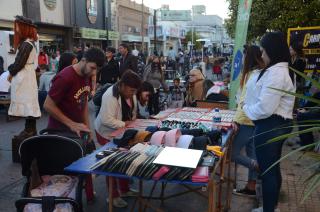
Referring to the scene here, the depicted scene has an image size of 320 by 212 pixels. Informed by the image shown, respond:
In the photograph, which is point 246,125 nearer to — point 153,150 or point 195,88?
point 153,150

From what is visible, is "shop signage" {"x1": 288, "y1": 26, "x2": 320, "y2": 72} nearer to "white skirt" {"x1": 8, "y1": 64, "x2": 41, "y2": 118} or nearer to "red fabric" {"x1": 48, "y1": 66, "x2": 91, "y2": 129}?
"white skirt" {"x1": 8, "y1": 64, "x2": 41, "y2": 118}

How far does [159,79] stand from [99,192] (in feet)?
15.2

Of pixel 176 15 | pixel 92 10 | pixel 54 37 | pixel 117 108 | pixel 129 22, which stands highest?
pixel 176 15

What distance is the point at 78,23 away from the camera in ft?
84.9

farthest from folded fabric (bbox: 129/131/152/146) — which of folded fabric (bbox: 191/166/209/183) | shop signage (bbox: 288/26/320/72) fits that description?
shop signage (bbox: 288/26/320/72)

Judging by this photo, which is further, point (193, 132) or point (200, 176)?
point (193, 132)

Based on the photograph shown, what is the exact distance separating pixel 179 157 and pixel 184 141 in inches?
16.8

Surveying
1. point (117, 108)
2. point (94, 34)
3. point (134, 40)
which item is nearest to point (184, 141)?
point (117, 108)

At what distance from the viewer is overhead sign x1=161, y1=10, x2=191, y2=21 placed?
46.2 m

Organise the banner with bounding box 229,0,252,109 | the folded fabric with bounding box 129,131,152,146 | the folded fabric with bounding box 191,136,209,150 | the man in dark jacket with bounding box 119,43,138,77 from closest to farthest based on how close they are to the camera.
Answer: the folded fabric with bounding box 191,136,209,150, the folded fabric with bounding box 129,131,152,146, the banner with bounding box 229,0,252,109, the man in dark jacket with bounding box 119,43,138,77

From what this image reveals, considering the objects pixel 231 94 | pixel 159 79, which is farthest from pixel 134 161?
pixel 159 79

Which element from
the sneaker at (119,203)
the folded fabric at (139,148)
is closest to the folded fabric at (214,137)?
the folded fabric at (139,148)

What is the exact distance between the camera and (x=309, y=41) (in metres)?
8.15

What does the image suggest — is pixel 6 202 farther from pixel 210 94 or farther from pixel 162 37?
pixel 162 37
